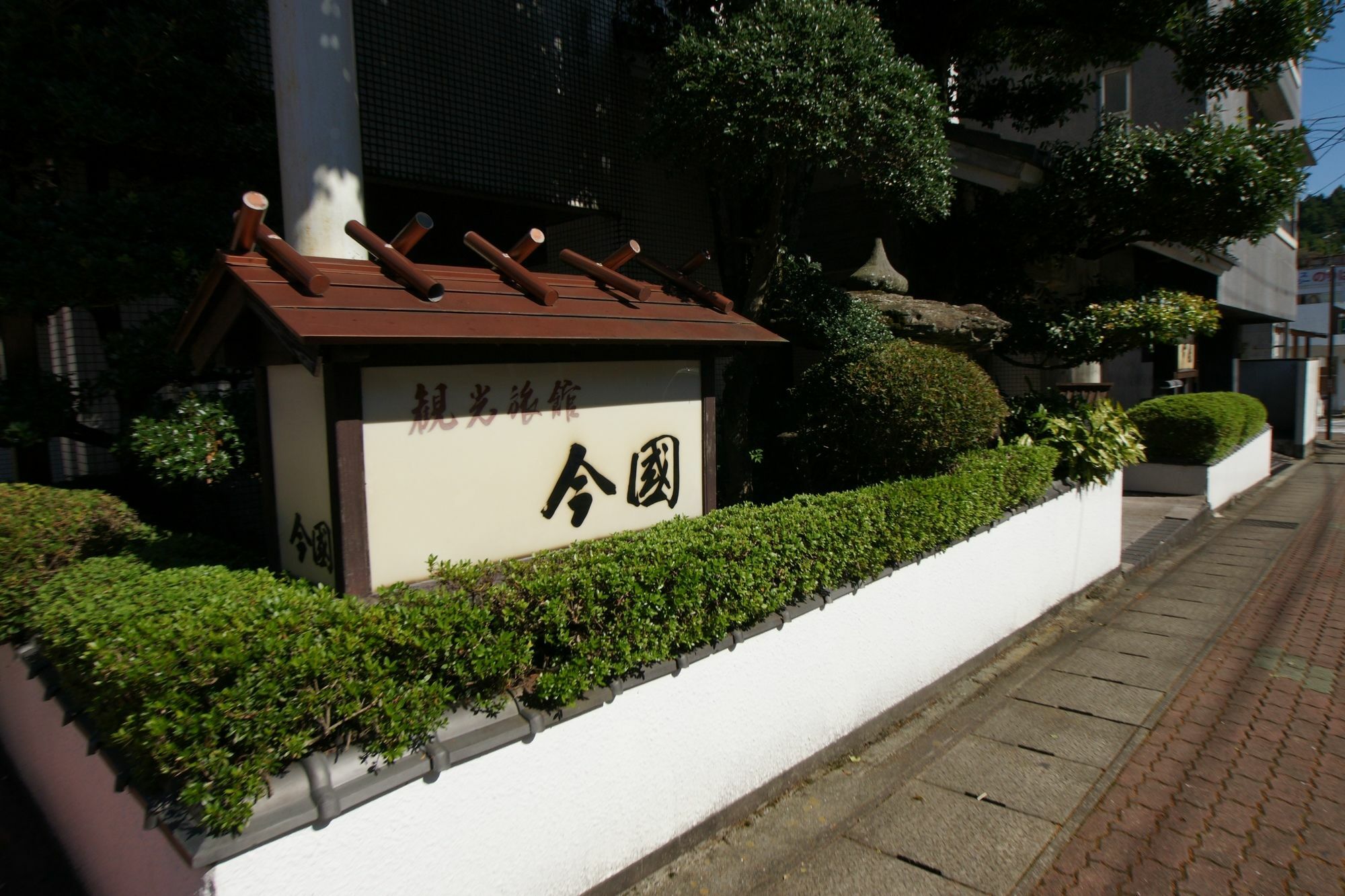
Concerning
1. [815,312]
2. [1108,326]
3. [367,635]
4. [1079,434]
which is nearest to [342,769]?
[367,635]

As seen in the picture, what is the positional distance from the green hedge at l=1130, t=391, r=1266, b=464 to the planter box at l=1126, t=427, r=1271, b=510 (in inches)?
5.7

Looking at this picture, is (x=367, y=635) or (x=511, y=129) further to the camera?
(x=511, y=129)

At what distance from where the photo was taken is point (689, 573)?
426 cm

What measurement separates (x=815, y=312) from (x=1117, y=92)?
14729 millimetres

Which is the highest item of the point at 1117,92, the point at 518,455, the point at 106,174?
the point at 1117,92

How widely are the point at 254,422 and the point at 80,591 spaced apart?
1618mm

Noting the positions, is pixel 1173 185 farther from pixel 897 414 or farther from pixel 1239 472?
pixel 1239 472

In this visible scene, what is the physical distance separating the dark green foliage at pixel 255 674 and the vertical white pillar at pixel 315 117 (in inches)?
129

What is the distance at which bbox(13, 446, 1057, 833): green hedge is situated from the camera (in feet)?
9.00

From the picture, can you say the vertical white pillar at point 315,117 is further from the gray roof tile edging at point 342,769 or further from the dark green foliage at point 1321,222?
the dark green foliage at point 1321,222

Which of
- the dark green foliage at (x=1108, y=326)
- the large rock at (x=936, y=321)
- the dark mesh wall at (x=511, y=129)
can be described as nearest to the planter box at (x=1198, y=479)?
the dark green foliage at (x=1108, y=326)

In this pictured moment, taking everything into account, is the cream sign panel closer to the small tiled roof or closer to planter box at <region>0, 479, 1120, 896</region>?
the small tiled roof

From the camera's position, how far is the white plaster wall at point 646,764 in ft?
9.77

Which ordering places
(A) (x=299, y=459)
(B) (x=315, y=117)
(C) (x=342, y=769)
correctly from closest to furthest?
(C) (x=342, y=769) < (A) (x=299, y=459) < (B) (x=315, y=117)
